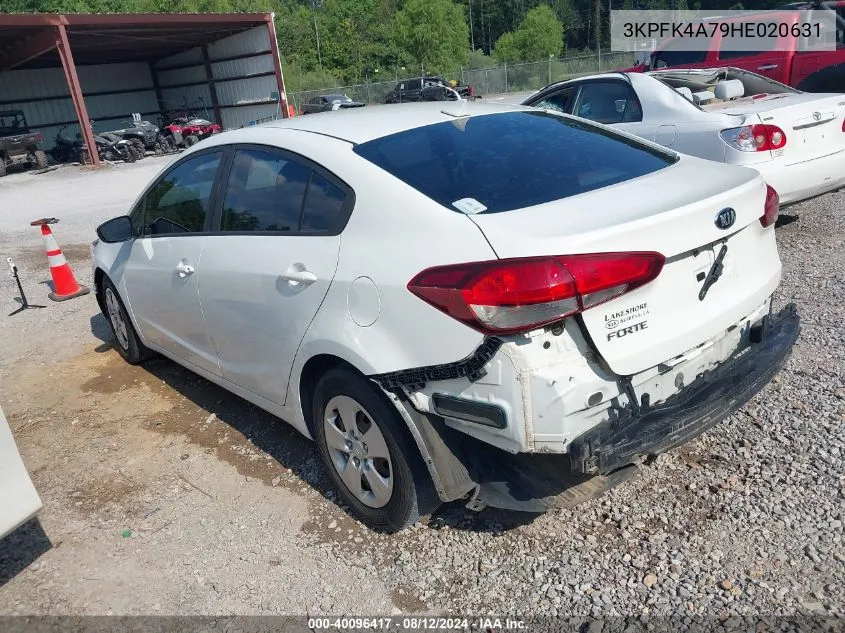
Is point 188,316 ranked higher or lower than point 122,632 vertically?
higher

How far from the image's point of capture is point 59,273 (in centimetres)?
704

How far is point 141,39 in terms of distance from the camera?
81.5ft

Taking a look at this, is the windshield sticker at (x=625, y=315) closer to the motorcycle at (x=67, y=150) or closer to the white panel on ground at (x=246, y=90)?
the white panel on ground at (x=246, y=90)

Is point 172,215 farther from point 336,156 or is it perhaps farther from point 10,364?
point 10,364

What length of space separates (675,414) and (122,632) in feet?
7.17

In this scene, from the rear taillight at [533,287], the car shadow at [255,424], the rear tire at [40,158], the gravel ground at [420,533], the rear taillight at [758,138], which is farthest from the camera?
the rear tire at [40,158]

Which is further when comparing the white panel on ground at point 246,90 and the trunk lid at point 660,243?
the white panel on ground at point 246,90

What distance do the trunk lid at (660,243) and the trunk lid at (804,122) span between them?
3339 millimetres

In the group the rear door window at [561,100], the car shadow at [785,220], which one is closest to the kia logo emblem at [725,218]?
the car shadow at [785,220]

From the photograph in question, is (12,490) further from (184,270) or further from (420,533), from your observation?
(420,533)

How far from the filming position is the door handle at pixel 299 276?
2.84 metres

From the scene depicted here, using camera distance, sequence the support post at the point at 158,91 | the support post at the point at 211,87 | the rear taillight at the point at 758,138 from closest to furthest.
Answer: the rear taillight at the point at 758,138, the support post at the point at 211,87, the support post at the point at 158,91

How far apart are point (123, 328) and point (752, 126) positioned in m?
5.21

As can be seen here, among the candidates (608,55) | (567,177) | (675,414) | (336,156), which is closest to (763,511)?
(675,414)
